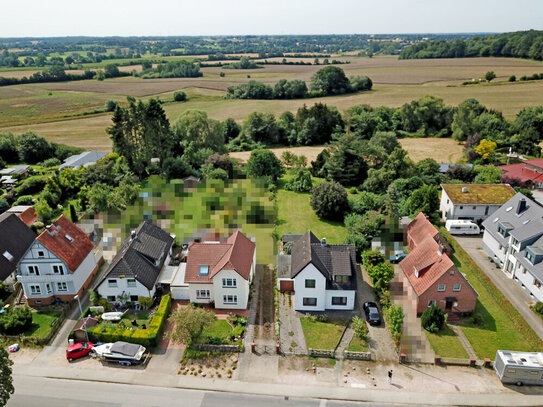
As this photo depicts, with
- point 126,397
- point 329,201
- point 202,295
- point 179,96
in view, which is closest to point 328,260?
point 202,295

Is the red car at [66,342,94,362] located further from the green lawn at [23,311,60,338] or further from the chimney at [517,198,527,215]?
the chimney at [517,198,527,215]

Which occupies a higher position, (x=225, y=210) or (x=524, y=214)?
(x=524, y=214)

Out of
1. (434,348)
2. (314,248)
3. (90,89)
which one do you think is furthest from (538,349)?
(90,89)

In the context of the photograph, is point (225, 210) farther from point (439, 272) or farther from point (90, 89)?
point (90, 89)

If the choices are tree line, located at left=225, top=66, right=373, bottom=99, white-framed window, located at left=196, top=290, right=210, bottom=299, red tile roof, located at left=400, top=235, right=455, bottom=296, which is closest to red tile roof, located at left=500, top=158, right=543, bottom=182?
red tile roof, located at left=400, top=235, right=455, bottom=296

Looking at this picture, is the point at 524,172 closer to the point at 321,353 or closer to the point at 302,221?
the point at 302,221

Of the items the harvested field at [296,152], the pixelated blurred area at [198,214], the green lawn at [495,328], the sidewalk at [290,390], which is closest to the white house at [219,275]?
the pixelated blurred area at [198,214]

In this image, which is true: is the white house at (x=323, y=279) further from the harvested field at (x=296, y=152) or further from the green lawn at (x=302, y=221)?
the harvested field at (x=296, y=152)
